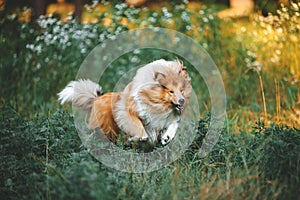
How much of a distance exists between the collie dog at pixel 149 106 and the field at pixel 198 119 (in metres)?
0.31

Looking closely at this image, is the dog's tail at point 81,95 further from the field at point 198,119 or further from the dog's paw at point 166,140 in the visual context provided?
the dog's paw at point 166,140

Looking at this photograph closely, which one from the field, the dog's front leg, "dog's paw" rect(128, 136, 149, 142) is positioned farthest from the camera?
the dog's front leg

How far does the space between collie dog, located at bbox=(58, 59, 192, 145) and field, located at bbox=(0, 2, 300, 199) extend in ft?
1.01

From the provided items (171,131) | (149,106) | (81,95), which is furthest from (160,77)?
(81,95)

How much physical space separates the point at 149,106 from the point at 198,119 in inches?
20.9

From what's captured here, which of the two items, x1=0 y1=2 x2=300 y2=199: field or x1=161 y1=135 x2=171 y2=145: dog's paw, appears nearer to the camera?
x1=0 y1=2 x2=300 y2=199: field

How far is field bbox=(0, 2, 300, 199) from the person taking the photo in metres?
3.52

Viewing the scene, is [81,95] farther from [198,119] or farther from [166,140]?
[198,119]

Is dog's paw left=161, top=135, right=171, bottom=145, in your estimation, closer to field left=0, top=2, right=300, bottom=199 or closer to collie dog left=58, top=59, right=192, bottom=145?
collie dog left=58, top=59, right=192, bottom=145

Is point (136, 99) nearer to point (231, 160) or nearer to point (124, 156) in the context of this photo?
point (124, 156)

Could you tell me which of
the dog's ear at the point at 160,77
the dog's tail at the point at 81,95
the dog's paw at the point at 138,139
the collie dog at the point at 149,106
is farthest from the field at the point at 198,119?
the dog's ear at the point at 160,77

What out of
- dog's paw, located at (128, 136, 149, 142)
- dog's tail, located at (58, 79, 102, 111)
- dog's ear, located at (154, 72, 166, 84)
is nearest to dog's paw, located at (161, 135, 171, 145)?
dog's paw, located at (128, 136, 149, 142)

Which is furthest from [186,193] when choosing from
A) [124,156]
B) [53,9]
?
[53,9]

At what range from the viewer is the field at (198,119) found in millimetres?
3523
